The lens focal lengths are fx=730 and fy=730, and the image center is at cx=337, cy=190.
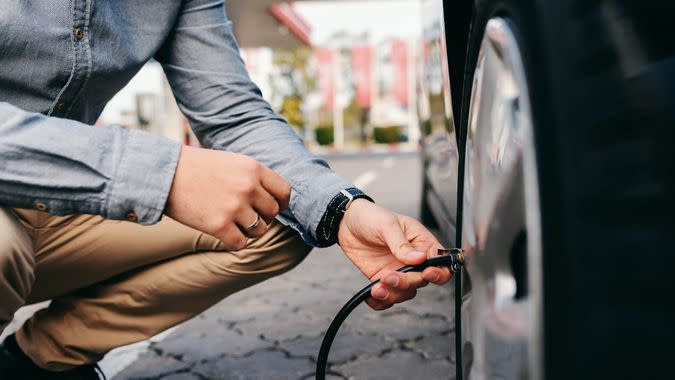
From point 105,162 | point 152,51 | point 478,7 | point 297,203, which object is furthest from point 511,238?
point 152,51

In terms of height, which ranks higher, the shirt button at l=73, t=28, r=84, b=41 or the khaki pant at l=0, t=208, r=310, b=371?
the shirt button at l=73, t=28, r=84, b=41

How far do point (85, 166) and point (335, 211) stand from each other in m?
0.49

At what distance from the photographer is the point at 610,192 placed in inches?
23.5

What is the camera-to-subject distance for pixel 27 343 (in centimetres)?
160

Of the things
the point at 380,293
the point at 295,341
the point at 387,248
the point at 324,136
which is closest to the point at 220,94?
the point at 387,248

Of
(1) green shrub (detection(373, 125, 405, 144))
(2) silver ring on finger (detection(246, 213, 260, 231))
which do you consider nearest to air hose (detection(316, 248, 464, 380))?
(2) silver ring on finger (detection(246, 213, 260, 231))

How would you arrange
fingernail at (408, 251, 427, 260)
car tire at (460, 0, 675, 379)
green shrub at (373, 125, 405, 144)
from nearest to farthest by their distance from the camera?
car tire at (460, 0, 675, 379) → fingernail at (408, 251, 427, 260) → green shrub at (373, 125, 405, 144)

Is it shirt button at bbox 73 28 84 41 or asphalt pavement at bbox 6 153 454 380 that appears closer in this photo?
shirt button at bbox 73 28 84 41

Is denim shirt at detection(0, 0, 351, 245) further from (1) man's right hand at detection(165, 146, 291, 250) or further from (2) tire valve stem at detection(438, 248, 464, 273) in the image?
(2) tire valve stem at detection(438, 248, 464, 273)

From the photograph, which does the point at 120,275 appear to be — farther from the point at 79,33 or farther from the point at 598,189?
the point at 598,189

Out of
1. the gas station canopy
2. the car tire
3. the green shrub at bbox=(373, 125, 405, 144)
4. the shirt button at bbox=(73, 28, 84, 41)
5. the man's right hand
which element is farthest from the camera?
the green shrub at bbox=(373, 125, 405, 144)

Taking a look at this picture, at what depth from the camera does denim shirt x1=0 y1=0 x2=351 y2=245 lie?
0.97 meters

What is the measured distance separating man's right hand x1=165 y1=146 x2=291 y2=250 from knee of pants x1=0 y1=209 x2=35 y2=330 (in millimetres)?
291

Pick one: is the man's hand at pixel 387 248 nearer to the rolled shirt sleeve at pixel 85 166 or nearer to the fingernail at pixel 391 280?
the fingernail at pixel 391 280
